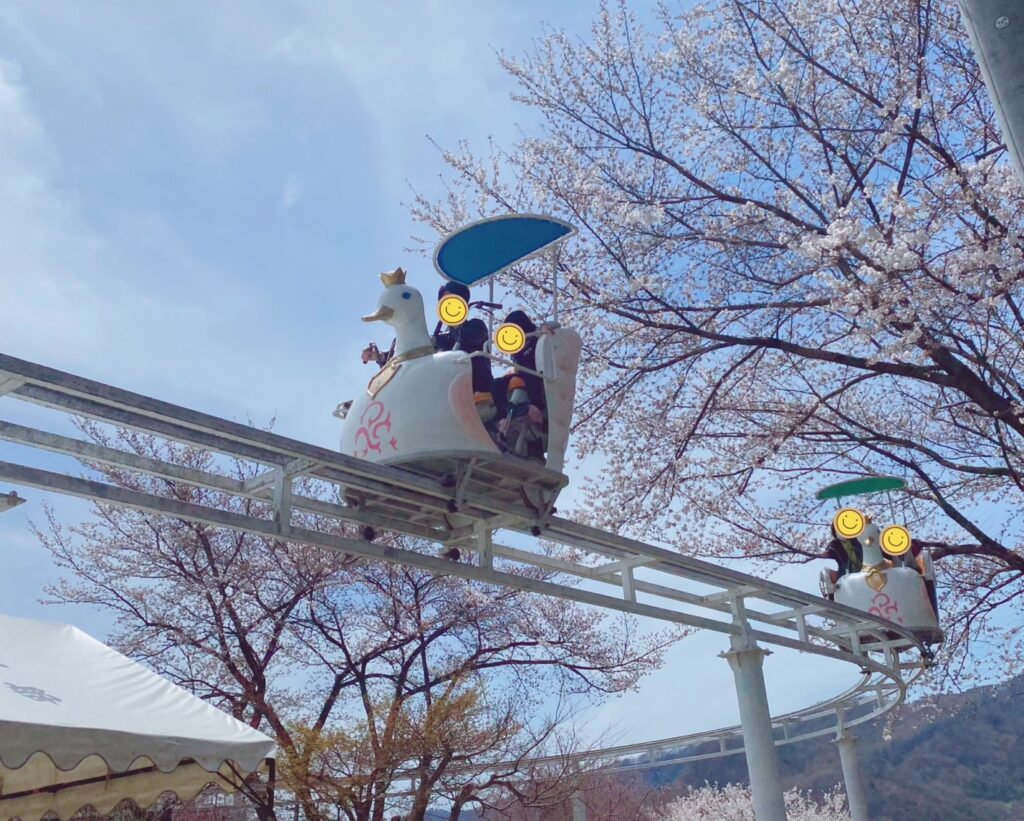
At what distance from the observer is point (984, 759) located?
47156mm

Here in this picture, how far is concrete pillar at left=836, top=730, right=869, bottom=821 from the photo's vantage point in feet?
46.5

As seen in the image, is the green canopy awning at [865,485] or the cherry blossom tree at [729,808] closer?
the green canopy awning at [865,485]

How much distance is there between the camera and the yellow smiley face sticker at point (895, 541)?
1156 centimetres

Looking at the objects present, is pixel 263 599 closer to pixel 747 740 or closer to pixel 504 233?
pixel 747 740

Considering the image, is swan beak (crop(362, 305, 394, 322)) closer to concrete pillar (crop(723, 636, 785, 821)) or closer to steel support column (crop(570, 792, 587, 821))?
concrete pillar (crop(723, 636, 785, 821))

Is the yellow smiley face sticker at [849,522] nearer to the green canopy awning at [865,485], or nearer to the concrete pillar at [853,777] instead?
the green canopy awning at [865,485]

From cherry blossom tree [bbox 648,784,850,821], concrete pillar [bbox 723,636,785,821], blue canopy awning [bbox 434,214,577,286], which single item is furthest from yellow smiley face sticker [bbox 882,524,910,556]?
cherry blossom tree [bbox 648,784,850,821]

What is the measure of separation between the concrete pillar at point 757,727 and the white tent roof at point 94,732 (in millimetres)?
4193

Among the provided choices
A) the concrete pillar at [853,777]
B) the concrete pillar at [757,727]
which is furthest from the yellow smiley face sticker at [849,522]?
the concrete pillar at [853,777]

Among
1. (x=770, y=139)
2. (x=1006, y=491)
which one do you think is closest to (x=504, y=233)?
(x=770, y=139)

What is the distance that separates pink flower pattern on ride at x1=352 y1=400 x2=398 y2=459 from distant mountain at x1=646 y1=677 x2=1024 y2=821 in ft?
135

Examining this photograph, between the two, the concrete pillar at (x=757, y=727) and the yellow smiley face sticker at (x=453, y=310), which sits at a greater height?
the yellow smiley face sticker at (x=453, y=310)

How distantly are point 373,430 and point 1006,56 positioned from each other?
4.42 metres

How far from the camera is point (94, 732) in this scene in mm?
5223
